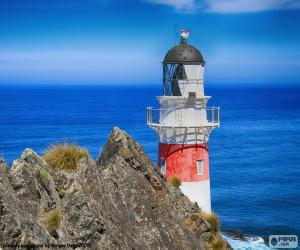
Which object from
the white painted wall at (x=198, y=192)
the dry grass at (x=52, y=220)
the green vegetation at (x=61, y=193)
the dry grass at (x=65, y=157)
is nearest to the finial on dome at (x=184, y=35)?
the white painted wall at (x=198, y=192)

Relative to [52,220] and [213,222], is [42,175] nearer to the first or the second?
[52,220]

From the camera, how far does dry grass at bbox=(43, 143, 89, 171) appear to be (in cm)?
1164

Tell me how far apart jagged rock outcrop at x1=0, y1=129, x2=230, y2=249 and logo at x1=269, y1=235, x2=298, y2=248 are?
25.4 m

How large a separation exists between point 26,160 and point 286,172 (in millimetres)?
62838

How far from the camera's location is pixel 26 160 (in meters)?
10.1

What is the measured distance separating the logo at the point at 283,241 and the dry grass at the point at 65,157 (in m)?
28.8

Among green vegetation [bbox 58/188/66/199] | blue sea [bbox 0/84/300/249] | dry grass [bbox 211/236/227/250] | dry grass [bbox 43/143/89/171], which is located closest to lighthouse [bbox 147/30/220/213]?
blue sea [bbox 0/84/300/249]

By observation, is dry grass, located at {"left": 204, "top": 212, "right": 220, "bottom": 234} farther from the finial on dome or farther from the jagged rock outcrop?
the finial on dome

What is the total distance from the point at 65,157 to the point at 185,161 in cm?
1462

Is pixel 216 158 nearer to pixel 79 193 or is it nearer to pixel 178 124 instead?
pixel 178 124

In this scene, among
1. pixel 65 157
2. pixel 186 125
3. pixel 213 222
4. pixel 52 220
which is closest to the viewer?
pixel 52 220

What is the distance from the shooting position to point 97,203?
1081cm

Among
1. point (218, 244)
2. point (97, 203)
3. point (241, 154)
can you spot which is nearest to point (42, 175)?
point (97, 203)

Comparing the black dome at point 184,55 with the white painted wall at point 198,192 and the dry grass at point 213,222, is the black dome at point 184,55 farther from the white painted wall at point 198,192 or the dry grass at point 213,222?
the dry grass at point 213,222
